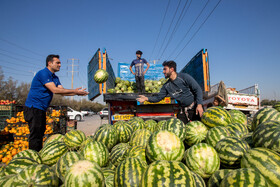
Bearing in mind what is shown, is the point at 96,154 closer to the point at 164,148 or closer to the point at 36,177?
the point at 36,177

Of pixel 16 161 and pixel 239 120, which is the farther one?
pixel 239 120

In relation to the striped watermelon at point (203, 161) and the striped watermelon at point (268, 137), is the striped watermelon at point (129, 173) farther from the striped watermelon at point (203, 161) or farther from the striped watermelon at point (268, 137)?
the striped watermelon at point (268, 137)

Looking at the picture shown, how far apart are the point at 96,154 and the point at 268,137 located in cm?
195

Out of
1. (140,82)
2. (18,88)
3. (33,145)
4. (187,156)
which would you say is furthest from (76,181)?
(18,88)

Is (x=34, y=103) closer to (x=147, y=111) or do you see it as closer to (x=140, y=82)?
(x=147, y=111)

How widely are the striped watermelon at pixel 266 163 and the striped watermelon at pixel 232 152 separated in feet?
0.38

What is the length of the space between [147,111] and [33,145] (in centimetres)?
358

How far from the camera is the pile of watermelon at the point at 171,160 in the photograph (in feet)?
4.66

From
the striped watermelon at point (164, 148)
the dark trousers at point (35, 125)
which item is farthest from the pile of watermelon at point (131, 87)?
the striped watermelon at point (164, 148)

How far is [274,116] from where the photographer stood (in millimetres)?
2326

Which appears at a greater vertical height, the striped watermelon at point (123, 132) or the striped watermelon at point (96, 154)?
the striped watermelon at point (123, 132)

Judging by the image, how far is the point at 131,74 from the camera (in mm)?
11328

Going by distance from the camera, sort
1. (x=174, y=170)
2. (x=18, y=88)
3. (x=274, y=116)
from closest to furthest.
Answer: (x=174, y=170), (x=274, y=116), (x=18, y=88)

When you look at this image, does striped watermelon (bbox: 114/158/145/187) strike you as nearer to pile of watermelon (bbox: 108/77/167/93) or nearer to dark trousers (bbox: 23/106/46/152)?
dark trousers (bbox: 23/106/46/152)
